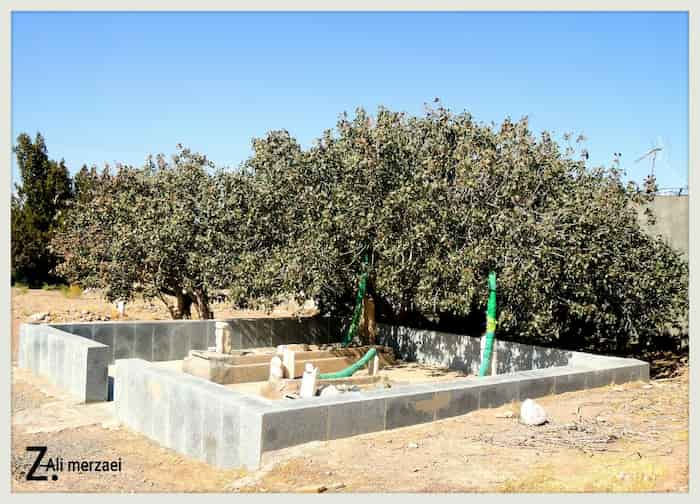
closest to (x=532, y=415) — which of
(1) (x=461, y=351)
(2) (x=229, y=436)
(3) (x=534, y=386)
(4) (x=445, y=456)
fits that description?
(3) (x=534, y=386)

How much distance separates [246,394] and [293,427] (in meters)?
0.98

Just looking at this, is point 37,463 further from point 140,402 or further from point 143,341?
point 143,341

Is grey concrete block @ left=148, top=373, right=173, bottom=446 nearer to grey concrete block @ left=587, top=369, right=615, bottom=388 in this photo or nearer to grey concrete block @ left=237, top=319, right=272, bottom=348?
grey concrete block @ left=587, top=369, right=615, bottom=388

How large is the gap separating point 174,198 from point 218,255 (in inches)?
117

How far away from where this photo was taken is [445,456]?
26.6ft

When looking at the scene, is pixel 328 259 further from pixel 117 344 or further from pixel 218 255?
pixel 117 344

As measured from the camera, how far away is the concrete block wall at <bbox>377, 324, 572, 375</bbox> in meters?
14.5

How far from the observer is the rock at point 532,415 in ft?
31.0

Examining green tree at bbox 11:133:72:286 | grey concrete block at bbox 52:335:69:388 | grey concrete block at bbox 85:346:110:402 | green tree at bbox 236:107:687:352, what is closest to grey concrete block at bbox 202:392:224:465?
grey concrete block at bbox 85:346:110:402

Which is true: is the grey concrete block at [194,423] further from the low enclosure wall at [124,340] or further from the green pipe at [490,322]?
the green pipe at [490,322]

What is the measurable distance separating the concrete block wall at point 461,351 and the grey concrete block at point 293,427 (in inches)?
260

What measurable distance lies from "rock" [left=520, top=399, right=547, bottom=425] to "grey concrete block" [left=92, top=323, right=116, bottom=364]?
1031 centimetres

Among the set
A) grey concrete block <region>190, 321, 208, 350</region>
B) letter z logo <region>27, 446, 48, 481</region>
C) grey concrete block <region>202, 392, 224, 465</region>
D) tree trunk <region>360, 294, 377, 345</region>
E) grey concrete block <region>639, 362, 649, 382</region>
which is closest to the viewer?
letter z logo <region>27, 446, 48, 481</region>

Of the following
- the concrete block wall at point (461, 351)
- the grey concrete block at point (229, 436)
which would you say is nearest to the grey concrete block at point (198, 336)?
the concrete block wall at point (461, 351)
